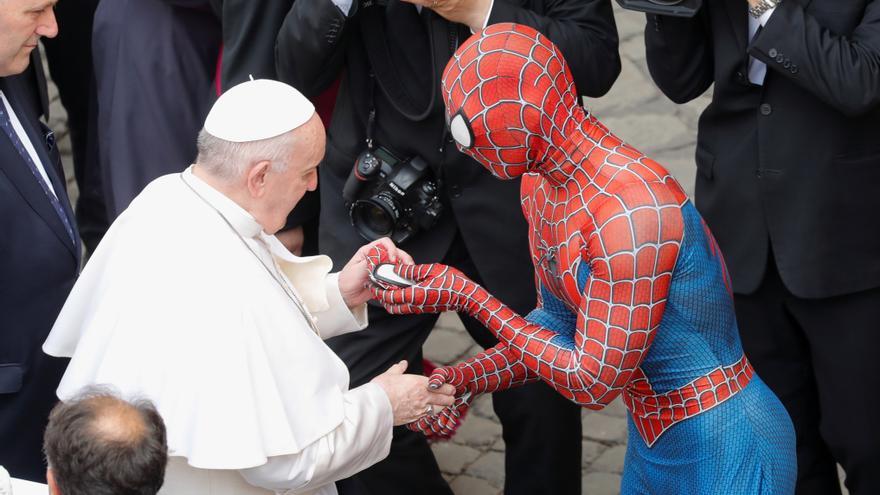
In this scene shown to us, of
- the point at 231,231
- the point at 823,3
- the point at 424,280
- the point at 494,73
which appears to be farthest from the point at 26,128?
the point at 823,3

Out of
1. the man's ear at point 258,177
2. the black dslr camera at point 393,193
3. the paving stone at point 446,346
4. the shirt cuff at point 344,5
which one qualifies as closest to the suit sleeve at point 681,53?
the black dslr camera at point 393,193

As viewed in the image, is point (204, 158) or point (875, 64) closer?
point (204, 158)

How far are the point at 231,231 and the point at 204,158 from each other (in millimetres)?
217

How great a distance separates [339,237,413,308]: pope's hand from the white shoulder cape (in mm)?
364

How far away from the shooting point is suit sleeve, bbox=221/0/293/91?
15.3 ft

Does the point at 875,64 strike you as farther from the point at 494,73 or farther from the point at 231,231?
the point at 231,231

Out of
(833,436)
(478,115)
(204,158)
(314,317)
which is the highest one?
(478,115)

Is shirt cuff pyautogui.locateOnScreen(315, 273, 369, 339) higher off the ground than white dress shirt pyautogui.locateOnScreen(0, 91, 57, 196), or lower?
lower

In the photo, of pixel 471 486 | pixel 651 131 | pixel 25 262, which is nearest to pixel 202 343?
pixel 25 262

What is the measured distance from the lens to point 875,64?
12.7ft

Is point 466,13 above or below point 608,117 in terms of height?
above

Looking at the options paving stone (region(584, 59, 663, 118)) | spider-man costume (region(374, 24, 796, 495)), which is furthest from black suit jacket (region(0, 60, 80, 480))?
paving stone (region(584, 59, 663, 118))

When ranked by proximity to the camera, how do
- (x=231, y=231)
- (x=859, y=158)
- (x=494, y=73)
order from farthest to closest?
(x=859, y=158) < (x=231, y=231) < (x=494, y=73)

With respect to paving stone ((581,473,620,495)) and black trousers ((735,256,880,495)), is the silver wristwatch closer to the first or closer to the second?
black trousers ((735,256,880,495))
